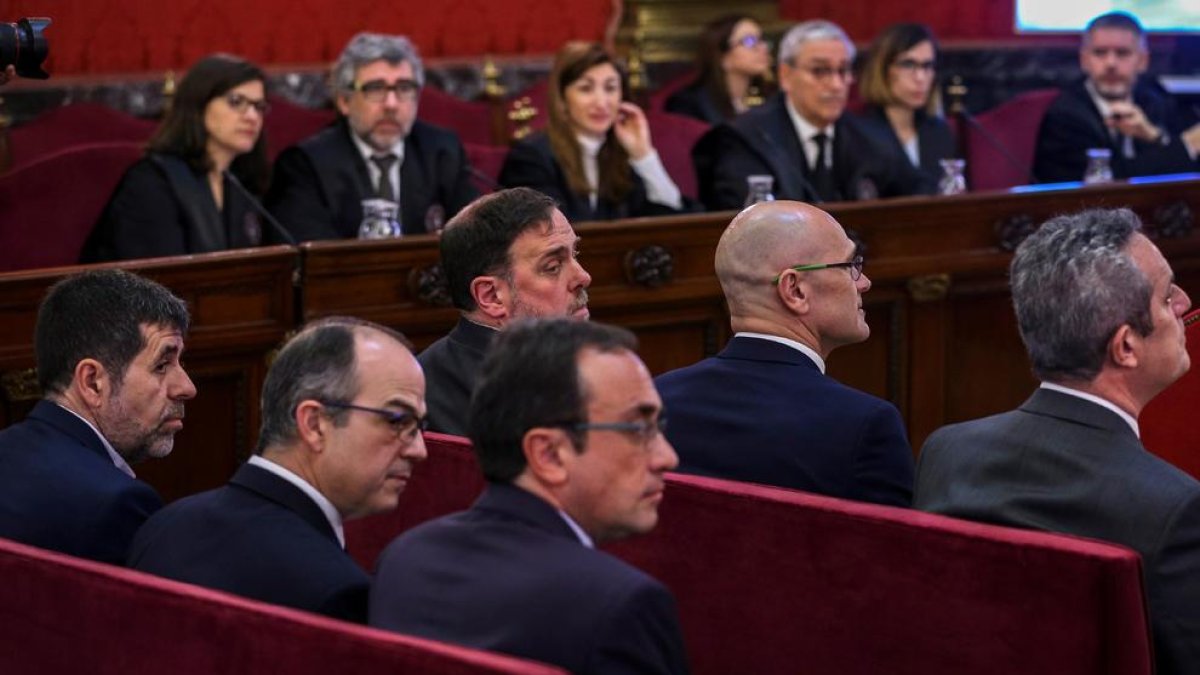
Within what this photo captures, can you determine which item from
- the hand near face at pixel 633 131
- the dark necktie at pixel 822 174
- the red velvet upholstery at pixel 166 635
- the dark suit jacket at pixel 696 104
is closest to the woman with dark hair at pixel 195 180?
the hand near face at pixel 633 131

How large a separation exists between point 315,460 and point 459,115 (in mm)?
4023

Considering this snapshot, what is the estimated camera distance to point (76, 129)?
558 cm

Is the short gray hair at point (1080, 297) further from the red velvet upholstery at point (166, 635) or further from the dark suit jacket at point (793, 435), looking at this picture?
the red velvet upholstery at point (166, 635)

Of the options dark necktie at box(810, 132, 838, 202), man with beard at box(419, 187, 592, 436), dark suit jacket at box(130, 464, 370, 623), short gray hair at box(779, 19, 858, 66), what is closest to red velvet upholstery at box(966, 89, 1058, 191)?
short gray hair at box(779, 19, 858, 66)

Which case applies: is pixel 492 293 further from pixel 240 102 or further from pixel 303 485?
pixel 240 102

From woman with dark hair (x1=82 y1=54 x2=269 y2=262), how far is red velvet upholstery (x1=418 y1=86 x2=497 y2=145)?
115 centimetres

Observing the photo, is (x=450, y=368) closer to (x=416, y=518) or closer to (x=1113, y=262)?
(x=416, y=518)

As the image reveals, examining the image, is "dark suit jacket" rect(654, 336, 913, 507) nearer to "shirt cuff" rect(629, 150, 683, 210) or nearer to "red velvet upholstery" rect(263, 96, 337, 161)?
"shirt cuff" rect(629, 150, 683, 210)

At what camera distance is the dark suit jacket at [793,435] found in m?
2.70

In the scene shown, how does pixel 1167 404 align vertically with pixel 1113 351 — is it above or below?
below

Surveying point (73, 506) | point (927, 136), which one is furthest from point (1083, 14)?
point (73, 506)

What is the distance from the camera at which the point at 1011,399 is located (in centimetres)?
502

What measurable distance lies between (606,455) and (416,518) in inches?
34.4

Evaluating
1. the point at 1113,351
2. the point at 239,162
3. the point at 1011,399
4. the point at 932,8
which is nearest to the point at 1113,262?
the point at 1113,351
